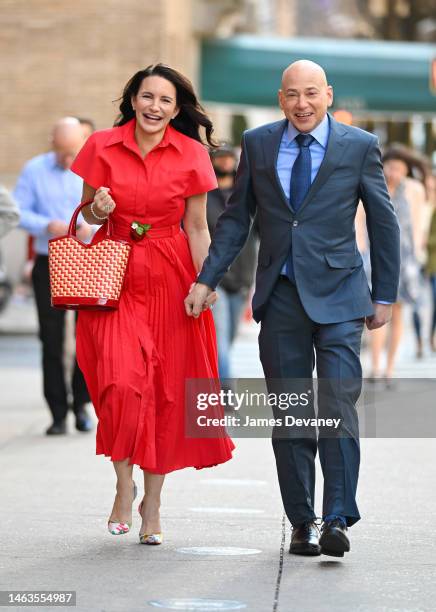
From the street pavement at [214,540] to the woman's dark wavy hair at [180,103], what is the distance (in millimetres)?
1751

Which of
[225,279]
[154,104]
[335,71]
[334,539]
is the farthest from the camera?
[335,71]

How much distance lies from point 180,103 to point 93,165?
0.48 metres

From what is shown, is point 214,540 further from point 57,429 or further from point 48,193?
point 48,193

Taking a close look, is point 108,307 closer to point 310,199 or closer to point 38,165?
point 310,199

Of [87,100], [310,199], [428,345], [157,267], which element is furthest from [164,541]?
[87,100]

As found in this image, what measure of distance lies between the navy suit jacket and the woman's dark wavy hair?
0.48m

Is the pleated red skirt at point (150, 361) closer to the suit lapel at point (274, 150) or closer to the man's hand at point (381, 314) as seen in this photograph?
the suit lapel at point (274, 150)

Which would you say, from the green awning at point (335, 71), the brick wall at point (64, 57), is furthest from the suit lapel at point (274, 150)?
the green awning at point (335, 71)

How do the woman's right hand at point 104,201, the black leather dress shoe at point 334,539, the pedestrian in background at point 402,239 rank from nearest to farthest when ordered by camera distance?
the black leather dress shoe at point 334,539, the woman's right hand at point 104,201, the pedestrian in background at point 402,239

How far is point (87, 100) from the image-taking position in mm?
24422

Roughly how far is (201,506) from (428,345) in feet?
34.9

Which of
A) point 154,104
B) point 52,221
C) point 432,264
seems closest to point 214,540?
point 154,104

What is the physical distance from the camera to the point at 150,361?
20.8 ft

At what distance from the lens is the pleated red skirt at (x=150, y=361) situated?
20.5ft
